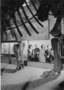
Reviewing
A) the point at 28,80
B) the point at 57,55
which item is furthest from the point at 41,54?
the point at 28,80

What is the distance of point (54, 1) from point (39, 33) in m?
0.30

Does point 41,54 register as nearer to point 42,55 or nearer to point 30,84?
point 42,55

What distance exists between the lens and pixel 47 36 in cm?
89

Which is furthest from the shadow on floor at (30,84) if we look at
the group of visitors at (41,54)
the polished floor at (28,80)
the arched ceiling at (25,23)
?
the arched ceiling at (25,23)

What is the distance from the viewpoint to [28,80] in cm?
84

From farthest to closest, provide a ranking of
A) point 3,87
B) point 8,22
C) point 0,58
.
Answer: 1. point 0,58
2. point 8,22
3. point 3,87

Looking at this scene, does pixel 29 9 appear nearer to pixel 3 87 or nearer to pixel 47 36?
pixel 47 36

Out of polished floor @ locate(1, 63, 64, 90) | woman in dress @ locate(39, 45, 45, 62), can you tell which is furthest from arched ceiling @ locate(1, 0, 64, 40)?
→ polished floor @ locate(1, 63, 64, 90)

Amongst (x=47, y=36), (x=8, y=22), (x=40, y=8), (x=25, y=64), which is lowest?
(x=25, y=64)

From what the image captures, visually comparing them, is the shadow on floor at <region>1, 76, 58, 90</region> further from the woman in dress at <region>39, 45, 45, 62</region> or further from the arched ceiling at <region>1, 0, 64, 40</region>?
the arched ceiling at <region>1, 0, 64, 40</region>

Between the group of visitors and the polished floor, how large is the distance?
0.10 metres

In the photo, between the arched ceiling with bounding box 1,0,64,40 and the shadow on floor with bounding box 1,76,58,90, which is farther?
the arched ceiling with bounding box 1,0,64,40

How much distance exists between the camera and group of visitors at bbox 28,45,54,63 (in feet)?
2.89

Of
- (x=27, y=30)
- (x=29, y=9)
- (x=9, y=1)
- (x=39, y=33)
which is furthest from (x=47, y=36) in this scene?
(x=9, y=1)
